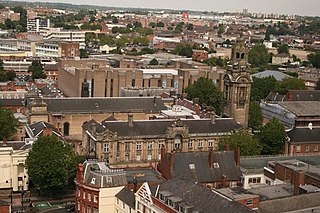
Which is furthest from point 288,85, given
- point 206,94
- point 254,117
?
point 254,117

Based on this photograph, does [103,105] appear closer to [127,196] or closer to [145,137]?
[145,137]

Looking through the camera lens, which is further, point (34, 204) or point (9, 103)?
point (9, 103)

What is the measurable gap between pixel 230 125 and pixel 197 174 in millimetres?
24899

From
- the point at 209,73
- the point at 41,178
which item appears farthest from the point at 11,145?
the point at 209,73

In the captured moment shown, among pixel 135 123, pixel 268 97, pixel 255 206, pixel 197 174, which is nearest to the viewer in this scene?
pixel 255 206

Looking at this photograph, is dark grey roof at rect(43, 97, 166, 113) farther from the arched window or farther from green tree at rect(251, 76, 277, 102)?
green tree at rect(251, 76, 277, 102)

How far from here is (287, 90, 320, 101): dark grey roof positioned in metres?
127

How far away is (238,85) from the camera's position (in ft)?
311

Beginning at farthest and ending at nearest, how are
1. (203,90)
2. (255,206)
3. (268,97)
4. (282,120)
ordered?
(268,97)
(203,90)
(282,120)
(255,206)

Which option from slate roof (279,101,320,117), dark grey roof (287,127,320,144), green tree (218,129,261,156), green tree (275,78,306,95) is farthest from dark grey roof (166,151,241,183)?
green tree (275,78,306,95)

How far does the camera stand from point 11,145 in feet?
253

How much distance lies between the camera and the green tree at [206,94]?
11762 cm

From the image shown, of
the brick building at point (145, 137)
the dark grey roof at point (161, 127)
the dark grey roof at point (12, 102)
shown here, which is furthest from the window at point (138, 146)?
the dark grey roof at point (12, 102)

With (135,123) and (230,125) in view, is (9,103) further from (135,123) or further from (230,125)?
(230,125)
